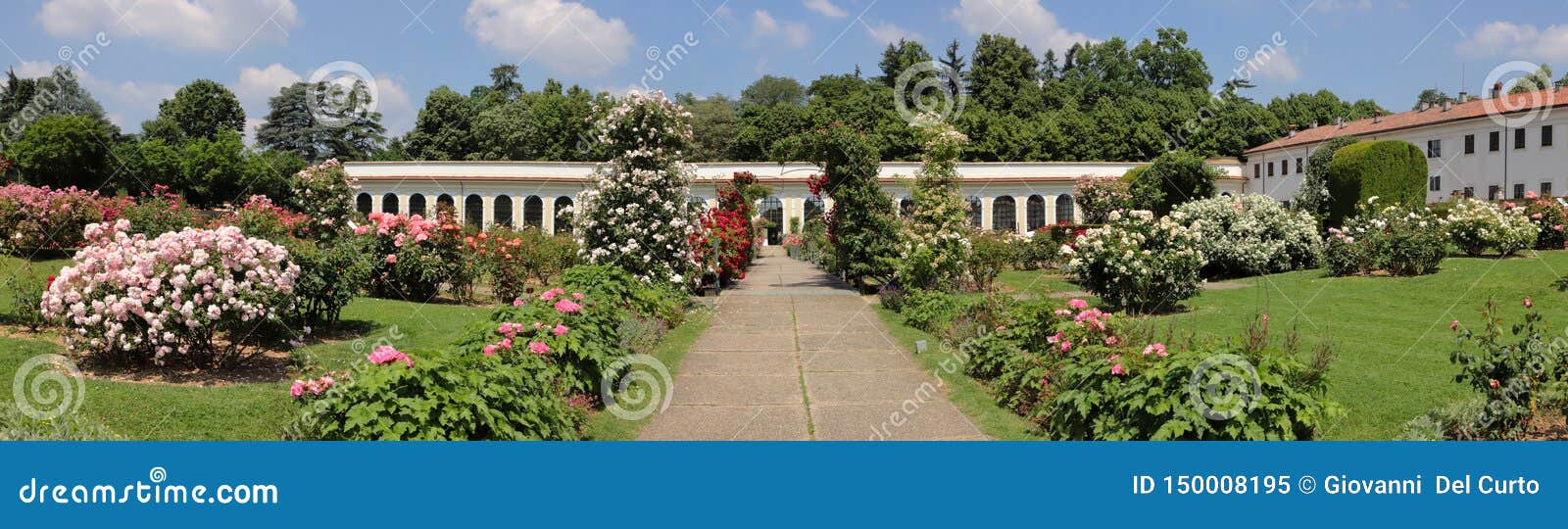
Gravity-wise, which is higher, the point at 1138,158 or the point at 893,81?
the point at 893,81

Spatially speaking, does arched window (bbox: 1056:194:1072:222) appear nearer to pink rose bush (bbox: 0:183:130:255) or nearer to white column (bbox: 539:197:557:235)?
white column (bbox: 539:197:557:235)

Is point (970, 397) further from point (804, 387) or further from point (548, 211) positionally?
point (548, 211)

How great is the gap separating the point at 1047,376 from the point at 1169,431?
2114 mm

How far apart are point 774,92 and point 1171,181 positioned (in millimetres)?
65738

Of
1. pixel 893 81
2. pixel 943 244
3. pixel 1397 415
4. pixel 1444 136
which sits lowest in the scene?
pixel 1397 415

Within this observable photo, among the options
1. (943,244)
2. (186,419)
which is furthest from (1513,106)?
(186,419)

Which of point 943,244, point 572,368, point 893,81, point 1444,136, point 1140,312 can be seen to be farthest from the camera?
point 893,81

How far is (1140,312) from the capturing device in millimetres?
12664

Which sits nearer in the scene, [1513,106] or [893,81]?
[1513,106]

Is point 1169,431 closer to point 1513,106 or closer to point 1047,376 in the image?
point 1047,376

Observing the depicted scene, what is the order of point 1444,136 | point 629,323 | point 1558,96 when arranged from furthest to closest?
point 1444,136 → point 1558,96 → point 629,323

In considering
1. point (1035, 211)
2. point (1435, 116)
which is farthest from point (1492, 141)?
point (1035, 211)

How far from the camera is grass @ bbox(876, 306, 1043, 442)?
21.4ft

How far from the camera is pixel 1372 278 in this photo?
15641 millimetres
